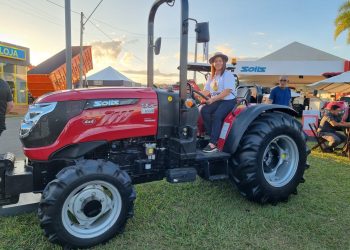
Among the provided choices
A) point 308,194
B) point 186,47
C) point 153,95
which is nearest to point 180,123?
point 153,95

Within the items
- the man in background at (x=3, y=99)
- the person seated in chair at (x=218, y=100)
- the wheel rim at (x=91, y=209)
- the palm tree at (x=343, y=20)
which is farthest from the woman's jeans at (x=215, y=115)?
the palm tree at (x=343, y=20)

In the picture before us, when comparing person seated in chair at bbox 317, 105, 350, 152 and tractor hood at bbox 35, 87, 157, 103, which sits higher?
tractor hood at bbox 35, 87, 157, 103

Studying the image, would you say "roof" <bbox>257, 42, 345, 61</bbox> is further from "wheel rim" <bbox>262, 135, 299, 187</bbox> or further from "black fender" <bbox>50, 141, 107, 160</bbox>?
"black fender" <bbox>50, 141, 107, 160</bbox>

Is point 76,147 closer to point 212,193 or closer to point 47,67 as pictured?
point 212,193

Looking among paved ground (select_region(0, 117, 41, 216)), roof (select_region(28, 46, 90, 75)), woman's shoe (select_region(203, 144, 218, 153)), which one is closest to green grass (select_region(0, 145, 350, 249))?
paved ground (select_region(0, 117, 41, 216))

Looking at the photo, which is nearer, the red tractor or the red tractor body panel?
the red tractor

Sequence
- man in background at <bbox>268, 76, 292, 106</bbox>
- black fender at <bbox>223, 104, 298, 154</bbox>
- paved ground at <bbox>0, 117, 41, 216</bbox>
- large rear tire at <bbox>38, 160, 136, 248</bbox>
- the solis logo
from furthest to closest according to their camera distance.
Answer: the solis logo, man in background at <bbox>268, 76, 292, 106</bbox>, black fender at <bbox>223, 104, 298, 154</bbox>, paved ground at <bbox>0, 117, 41, 216</bbox>, large rear tire at <bbox>38, 160, 136, 248</bbox>

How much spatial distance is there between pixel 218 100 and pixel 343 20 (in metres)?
25.2

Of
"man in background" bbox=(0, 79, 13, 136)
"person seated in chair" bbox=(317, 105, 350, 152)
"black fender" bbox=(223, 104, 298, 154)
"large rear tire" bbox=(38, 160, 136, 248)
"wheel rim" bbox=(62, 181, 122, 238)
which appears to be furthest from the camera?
"person seated in chair" bbox=(317, 105, 350, 152)

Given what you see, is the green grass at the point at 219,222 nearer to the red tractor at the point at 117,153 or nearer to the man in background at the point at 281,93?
the red tractor at the point at 117,153

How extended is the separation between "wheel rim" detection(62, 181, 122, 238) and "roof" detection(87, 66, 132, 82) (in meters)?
20.8

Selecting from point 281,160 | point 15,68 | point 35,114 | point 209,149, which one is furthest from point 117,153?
point 15,68

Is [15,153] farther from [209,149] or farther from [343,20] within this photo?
[343,20]

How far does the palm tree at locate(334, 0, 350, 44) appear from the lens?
80.1 ft
